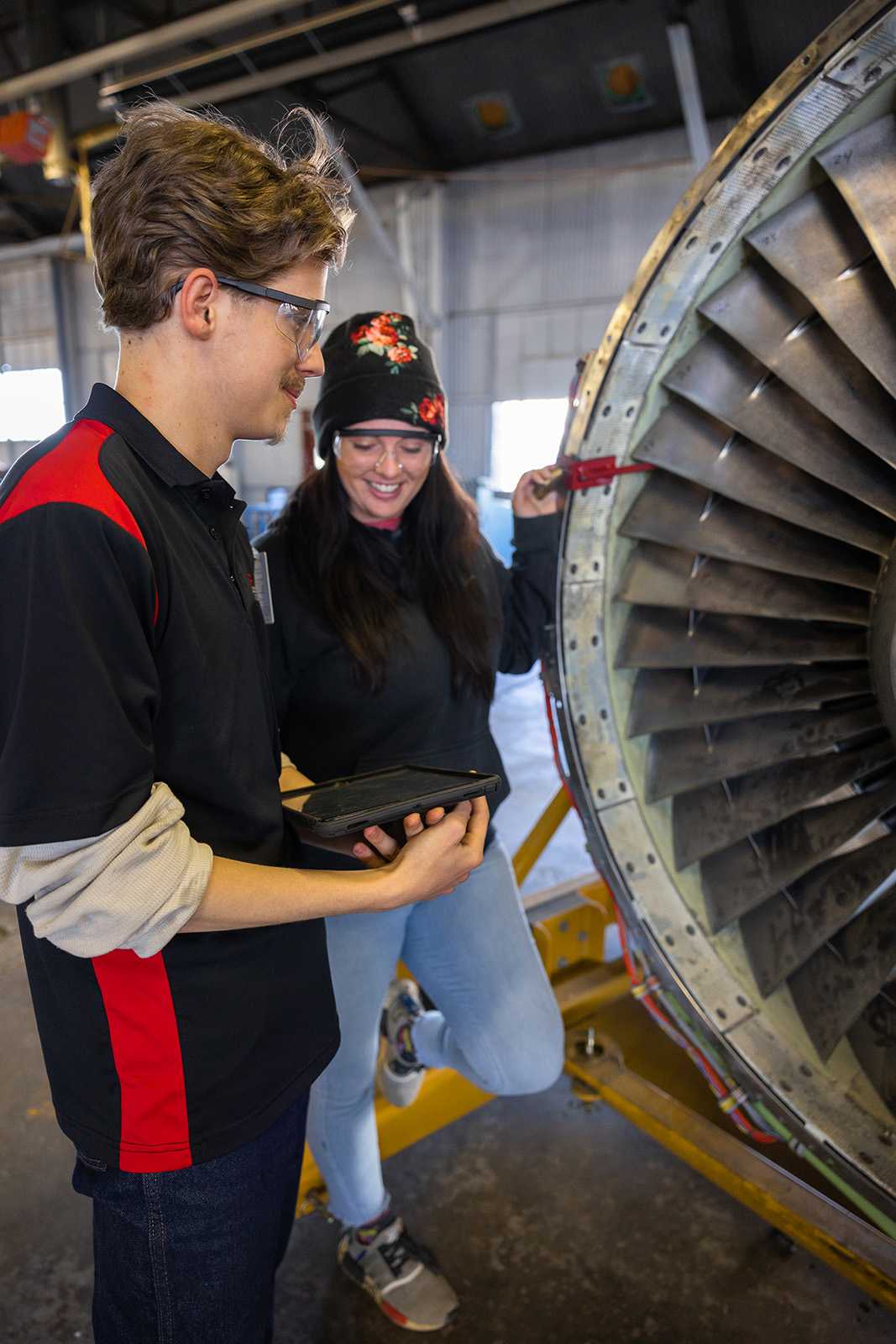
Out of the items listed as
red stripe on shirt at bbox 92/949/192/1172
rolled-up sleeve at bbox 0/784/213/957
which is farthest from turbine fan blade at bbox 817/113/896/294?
red stripe on shirt at bbox 92/949/192/1172

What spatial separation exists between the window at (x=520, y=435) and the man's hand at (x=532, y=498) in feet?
26.5

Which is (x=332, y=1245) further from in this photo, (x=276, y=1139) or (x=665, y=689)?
(x=665, y=689)

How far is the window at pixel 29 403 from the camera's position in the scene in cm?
1424

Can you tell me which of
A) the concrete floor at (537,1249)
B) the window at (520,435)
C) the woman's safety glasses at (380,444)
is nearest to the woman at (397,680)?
the woman's safety glasses at (380,444)

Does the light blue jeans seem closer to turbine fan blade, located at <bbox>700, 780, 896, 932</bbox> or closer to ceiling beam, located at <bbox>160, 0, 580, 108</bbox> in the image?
turbine fan blade, located at <bbox>700, 780, 896, 932</bbox>

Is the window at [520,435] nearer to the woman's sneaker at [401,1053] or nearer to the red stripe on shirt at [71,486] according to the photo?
the woman's sneaker at [401,1053]

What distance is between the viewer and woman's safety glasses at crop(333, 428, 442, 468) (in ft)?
4.98

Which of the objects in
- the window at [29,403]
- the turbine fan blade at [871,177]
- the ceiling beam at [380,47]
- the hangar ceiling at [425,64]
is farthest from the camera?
the window at [29,403]

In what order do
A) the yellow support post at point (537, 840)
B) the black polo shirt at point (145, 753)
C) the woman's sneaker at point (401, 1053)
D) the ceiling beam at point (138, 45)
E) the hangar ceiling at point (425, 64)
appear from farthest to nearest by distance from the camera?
the hangar ceiling at point (425, 64) → the ceiling beam at point (138, 45) → the yellow support post at point (537, 840) → the woman's sneaker at point (401, 1053) → the black polo shirt at point (145, 753)

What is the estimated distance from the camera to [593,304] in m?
9.15

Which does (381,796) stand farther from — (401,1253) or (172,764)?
(401,1253)

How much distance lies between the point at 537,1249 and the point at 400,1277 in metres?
0.31

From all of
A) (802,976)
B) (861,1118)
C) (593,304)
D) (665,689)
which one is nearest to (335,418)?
(665,689)

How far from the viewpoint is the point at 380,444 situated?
153 centimetres
